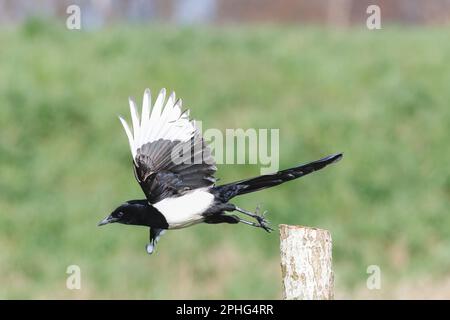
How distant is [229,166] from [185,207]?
908cm

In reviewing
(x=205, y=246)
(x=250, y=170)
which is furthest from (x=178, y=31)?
(x=205, y=246)

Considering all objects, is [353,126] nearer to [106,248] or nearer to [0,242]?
[106,248]

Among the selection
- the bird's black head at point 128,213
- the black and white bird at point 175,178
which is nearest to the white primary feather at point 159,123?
the black and white bird at point 175,178

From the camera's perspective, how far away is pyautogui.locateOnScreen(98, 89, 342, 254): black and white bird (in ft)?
11.8

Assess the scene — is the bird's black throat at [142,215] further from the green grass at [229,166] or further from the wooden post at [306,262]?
the green grass at [229,166]

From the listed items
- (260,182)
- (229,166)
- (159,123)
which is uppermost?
(229,166)

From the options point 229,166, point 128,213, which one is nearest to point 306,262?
point 128,213

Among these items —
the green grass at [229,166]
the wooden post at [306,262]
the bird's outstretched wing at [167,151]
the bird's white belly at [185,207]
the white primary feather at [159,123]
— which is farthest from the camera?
the green grass at [229,166]

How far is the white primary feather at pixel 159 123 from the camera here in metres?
3.78

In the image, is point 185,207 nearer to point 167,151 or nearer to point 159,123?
point 167,151

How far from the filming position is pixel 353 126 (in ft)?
44.0

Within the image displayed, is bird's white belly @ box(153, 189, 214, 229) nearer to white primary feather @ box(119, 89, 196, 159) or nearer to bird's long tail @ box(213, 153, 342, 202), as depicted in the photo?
bird's long tail @ box(213, 153, 342, 202)

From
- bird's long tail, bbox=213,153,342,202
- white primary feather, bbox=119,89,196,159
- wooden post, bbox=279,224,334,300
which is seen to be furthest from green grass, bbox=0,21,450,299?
bird's long tail, bbox=213,153,342,202

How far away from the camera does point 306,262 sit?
157 inches
